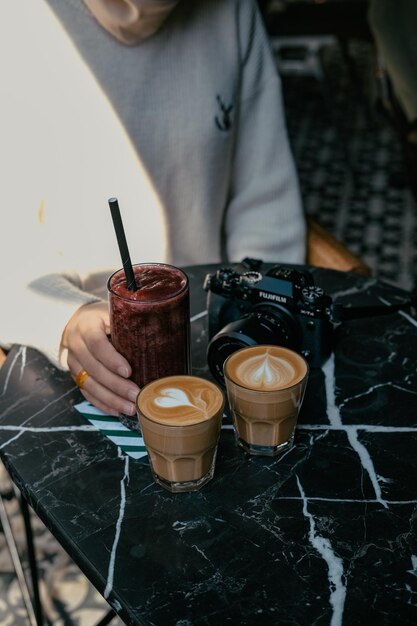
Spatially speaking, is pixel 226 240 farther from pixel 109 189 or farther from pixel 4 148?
pixel 4 148

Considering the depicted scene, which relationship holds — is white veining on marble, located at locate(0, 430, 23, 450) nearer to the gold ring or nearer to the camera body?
the gold ring

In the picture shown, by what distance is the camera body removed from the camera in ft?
3.48

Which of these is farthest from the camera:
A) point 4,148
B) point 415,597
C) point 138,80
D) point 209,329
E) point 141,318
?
point 138,80

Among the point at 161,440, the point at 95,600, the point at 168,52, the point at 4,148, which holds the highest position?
the point at 168,52

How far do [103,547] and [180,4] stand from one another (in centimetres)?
112

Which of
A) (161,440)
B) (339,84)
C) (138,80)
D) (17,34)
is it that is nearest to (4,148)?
(17,34)

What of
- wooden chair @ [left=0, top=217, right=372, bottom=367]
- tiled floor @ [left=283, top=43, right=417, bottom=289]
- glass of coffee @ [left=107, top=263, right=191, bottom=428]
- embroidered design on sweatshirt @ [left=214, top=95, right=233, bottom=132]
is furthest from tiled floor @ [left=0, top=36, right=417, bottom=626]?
embroidered design on sweatshirt @ [left=214, top=95, right=233, bottom=132]

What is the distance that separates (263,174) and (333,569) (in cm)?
104

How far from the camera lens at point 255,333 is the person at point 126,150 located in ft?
0.63

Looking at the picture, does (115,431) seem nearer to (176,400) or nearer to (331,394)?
(176,400)

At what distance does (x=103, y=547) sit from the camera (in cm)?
83

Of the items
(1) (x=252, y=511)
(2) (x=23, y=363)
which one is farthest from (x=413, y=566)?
(2) (x=23, y=363)

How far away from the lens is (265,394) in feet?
2.93

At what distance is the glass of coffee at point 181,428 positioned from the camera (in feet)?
2.78
